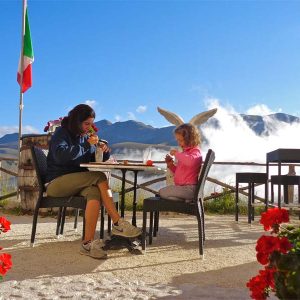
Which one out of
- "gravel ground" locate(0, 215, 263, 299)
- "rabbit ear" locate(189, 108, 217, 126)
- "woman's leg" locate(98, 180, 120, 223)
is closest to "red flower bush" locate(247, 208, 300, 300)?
"gravel ground" locate(0, 215, 263, 299)

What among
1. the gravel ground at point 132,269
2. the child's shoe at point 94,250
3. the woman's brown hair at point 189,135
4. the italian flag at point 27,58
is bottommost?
the gravel ground at point 132,269

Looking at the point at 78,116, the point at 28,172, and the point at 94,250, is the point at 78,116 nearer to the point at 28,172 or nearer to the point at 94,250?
the point at 94,250

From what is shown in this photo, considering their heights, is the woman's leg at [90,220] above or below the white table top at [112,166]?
below

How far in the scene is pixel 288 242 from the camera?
1.80 m

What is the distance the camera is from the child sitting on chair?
4.10 metres

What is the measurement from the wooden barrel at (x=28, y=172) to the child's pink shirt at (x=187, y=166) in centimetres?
336

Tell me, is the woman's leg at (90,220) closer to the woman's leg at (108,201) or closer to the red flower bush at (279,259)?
the woman's leg at (108,201)

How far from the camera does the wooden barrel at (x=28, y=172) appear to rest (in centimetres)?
708

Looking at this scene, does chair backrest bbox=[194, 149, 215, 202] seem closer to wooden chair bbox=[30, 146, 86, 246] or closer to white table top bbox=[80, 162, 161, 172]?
white table top bbox=[80, 162, 161, 172]

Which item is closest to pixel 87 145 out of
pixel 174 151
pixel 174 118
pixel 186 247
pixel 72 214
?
pixel 174 151

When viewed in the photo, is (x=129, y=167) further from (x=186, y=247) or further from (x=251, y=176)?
(x=251, y=176)

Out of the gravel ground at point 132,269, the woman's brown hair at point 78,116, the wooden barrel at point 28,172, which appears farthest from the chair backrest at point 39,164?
the wooden barrel at point 28,172

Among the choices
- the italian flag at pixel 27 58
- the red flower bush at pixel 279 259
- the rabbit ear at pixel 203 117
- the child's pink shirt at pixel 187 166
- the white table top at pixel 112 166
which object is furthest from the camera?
the italian flag at pixel 27 58

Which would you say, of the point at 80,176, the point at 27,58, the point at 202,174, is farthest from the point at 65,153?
the point at 27,58
